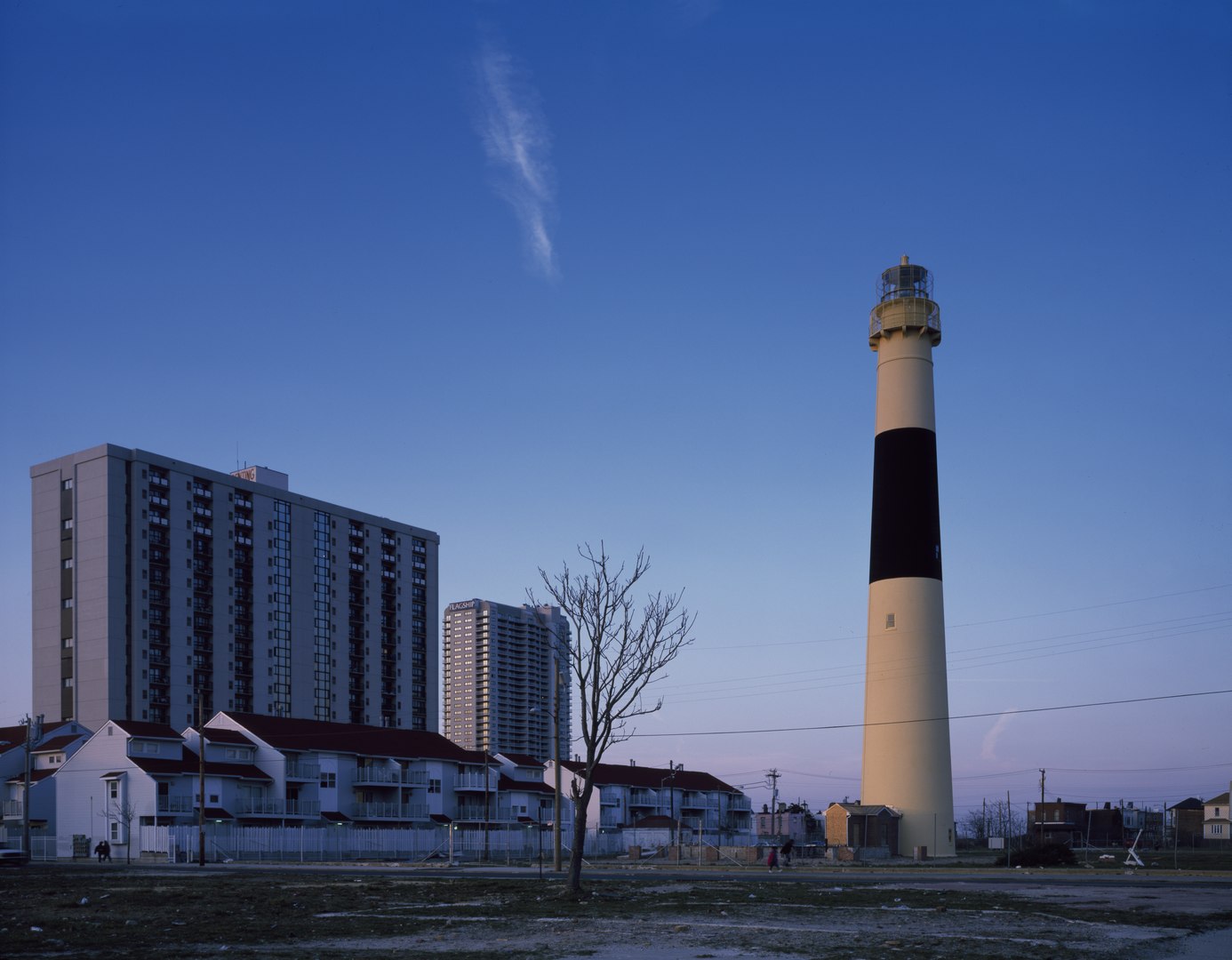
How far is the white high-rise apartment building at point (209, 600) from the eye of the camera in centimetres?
12075

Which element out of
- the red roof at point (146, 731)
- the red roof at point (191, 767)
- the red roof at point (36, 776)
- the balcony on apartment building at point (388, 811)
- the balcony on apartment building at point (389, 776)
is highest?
the red roof at point (146, 731)

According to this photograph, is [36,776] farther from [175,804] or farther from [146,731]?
[175,804]

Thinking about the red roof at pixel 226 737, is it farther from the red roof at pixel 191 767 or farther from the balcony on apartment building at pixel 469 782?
the balcony on apartment building at pixel 469 782

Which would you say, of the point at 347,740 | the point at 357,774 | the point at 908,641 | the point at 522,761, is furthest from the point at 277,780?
the point at 908,641

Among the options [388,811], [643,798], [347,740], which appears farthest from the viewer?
[643,798]

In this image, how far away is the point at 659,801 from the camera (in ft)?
392

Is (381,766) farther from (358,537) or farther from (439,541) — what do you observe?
(439,541)

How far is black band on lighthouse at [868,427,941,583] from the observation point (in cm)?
5500

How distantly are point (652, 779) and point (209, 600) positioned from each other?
5228 centimetres

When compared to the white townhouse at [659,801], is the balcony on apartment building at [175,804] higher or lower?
higher

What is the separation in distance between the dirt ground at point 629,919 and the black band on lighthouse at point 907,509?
19.6m

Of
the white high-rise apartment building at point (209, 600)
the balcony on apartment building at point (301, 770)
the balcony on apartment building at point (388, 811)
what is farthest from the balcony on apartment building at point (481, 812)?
the white high-rise apartment building at point (209, 600)

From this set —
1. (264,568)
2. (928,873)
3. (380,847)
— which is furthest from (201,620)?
(928,873)

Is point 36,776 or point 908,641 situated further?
point 36,776
